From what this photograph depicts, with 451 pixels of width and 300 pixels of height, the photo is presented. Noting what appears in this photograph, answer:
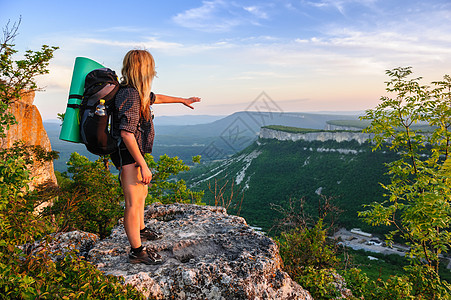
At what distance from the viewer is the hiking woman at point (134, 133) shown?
256cm

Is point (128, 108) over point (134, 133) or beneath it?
over

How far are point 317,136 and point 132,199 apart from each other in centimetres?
8299

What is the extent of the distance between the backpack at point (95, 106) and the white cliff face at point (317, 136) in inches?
3001

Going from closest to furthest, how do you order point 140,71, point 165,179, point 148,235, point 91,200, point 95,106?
point 95,106
point 140,71
point 148,235
point 91,200
point 165,179

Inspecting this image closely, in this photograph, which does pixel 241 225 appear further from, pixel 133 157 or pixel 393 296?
pixel 393 296

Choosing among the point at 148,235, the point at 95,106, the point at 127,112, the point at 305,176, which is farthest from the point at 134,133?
the point at 305,176

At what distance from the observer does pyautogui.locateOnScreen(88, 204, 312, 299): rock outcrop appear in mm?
2574

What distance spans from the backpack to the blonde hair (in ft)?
0.48

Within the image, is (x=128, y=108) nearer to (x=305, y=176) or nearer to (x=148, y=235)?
(x=148, y=235)

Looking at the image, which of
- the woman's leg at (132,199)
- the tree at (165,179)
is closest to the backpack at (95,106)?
the woman's leg at (132,199)

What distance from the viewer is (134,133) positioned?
2.66 m

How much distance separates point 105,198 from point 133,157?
525 cm

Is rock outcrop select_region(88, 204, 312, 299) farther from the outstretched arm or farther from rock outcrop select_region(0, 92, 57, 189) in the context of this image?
rock outcrop select_region(0, 92, 57, 189)

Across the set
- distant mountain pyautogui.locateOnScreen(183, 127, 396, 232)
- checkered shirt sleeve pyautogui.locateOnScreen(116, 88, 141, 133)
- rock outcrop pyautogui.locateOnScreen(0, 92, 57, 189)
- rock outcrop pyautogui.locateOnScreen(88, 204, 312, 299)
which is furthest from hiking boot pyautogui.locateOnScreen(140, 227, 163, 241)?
distant mountain pyautogui.locateOnScreen(183, 127, 396, 232)
